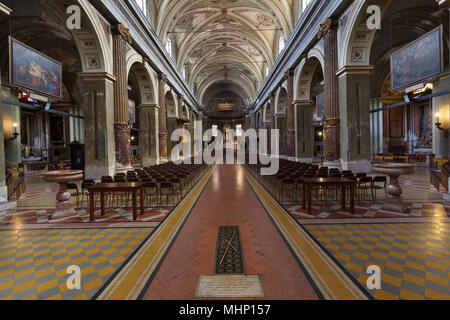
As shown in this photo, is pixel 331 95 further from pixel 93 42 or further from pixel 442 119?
pixel 93 42

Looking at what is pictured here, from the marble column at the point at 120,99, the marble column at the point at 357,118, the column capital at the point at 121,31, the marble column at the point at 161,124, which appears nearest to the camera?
the marble column at the point at 357,118

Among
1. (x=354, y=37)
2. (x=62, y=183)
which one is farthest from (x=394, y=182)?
(x=62, y=183)

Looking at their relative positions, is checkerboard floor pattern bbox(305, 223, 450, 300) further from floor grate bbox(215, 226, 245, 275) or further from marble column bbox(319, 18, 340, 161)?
marble column bbox(319, 18, 340, 161)

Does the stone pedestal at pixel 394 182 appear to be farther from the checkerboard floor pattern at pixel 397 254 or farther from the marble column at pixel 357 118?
the marble column at pixel 357 118

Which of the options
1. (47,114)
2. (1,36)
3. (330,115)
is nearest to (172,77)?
(1,36)

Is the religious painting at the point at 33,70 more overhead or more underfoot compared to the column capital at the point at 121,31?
more underfoot

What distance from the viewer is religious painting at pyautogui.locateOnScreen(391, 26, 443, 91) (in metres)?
6.07

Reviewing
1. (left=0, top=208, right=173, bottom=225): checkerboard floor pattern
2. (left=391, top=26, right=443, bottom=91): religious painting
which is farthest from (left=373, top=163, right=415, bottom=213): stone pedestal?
(left=0, top=208, right=173, bottom=225): checkerboard floor pattern

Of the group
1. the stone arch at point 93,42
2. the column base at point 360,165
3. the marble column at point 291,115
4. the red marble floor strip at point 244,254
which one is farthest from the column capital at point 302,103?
the red marble floor strip at point 244,254

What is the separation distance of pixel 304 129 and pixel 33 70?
1305 centimetres

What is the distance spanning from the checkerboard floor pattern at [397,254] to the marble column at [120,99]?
26.5 feet

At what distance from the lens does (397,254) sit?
284 centimetres

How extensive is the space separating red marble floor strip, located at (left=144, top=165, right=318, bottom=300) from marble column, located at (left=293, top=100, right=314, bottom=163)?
32.5 feet

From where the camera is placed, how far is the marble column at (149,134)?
550 inches
